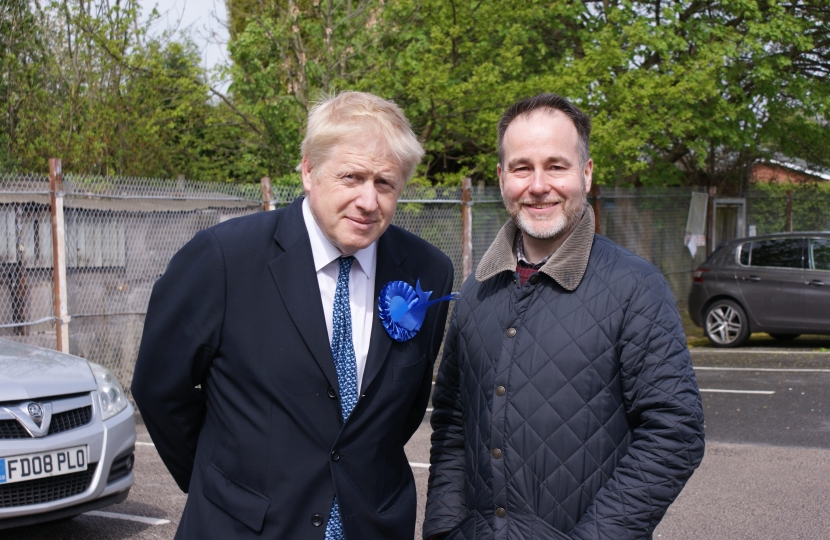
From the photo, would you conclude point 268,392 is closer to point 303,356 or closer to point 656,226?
point 303,356

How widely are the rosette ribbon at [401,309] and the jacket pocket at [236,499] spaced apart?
22.2 inches

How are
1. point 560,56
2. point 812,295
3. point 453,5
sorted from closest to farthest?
1. point 812,295
2. point 453,5
3. point 560,56

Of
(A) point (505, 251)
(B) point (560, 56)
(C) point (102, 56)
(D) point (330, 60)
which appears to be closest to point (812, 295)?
(B) point (560, 56)

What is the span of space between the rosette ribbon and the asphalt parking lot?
304 centimetres

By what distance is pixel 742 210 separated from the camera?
1802 cm

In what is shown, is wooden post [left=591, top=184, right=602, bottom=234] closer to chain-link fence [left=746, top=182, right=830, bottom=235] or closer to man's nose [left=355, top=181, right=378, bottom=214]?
chain-link fence [left=746, top=182, right=830, bottom=235]

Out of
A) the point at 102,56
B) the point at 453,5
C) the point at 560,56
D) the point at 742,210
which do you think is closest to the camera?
the point at 453,5

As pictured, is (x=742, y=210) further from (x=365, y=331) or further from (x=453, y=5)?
(x=365, y=331)

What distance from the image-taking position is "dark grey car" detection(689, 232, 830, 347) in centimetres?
1130

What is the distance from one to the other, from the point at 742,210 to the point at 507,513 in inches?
681

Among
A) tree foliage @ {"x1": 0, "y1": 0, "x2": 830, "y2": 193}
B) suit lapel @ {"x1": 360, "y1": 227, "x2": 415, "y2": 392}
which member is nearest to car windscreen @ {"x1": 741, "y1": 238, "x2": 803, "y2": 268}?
tree foliage @ {"x1": 0, "y1": 0, "x2": 830, "y2": 193}

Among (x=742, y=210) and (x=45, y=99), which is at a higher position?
(x=45, y=99)

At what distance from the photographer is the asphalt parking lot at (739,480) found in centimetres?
499

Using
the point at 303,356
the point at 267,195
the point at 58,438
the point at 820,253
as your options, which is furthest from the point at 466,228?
the point at 303,356
